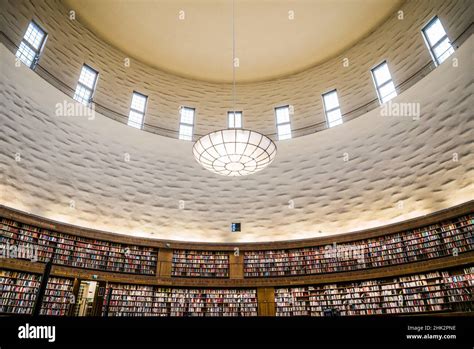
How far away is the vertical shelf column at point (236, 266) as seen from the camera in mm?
9680

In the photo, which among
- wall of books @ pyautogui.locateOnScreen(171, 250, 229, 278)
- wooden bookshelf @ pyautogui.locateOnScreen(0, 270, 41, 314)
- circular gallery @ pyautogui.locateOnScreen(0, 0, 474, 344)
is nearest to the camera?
wooden bookshelf @ pyautogui.locateOnScreen(0, 270, 41, 314)

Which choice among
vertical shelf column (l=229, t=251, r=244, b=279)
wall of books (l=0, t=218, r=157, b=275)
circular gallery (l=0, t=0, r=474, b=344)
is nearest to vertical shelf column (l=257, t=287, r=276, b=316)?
circular gallery (l=0, t=0, r=474, b=344)

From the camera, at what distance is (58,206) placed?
28.4 feet

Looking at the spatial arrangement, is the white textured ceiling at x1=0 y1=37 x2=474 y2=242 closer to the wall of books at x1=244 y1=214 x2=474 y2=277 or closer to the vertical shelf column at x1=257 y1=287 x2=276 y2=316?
the wall of books at x1=244 y1=214 x2=474 y2=277

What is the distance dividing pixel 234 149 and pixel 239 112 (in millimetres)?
6288

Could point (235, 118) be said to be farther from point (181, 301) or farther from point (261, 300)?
point (181, 301)

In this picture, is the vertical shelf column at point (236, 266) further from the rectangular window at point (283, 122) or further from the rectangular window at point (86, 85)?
the rectangular window at point (86, 85)

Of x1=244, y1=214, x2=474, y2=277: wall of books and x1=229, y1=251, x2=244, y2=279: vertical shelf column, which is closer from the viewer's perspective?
x1=244, y1=214, x2=474, y2=277: wall of books

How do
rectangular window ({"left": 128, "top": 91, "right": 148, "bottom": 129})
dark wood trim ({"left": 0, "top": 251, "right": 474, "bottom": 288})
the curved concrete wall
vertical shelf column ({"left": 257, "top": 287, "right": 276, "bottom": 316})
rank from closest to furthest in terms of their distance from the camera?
dark wood trim ({"left": 0, "top": 251, "right": 474, "bottom": 288}) < the curved concrete wall < vertical shelf column ({"left": 257, "top": 287, "right": 276, "bottom": 316}) < rectangular window ({"left": 128, "top": 91, "right": 148, "bottom": 129})

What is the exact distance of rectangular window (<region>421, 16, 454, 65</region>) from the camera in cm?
843

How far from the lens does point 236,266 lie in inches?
387

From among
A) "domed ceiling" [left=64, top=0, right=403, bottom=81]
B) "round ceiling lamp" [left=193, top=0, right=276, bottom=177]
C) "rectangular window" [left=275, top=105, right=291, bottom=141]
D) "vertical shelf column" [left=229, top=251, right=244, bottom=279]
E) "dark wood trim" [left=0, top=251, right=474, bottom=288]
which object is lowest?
"dark wood trim" [left=0, top=251, right=474, bottom=288]

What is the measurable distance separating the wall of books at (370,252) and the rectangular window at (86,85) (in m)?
7.55

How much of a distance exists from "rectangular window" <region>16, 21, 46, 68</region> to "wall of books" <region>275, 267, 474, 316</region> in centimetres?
993
